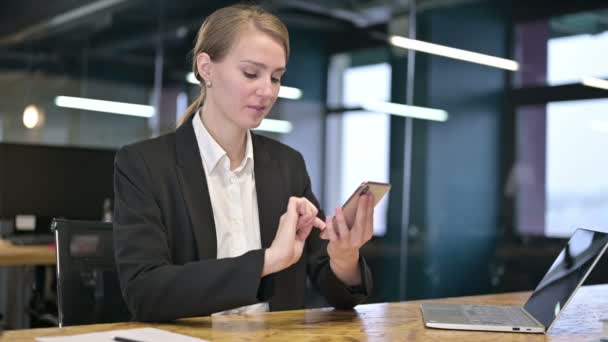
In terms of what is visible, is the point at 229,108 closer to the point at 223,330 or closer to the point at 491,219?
the point at 223,330

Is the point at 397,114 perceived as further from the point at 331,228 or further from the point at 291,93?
the point at 331,228

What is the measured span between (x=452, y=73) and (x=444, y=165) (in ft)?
2.10

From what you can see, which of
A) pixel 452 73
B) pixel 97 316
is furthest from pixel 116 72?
pixel 97 316

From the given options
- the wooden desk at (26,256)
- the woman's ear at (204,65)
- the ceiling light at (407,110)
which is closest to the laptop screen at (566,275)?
the woman's ear at (204,65)

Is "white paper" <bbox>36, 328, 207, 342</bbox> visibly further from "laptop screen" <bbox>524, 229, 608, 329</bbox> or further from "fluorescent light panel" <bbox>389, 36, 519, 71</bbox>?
"fluorescent light panel" <bbox>389, 36, 519, 71</bbox>

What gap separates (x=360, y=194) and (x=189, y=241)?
426 millimetres

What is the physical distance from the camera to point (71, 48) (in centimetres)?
595

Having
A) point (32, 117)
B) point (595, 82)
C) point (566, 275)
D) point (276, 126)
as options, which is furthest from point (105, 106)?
point (566, 275)

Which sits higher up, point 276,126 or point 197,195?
point 276,126

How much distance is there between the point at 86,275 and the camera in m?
1.86

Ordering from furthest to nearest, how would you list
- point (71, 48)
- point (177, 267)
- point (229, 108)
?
point (71, 48) → point (229, 108) → point (177, 267)

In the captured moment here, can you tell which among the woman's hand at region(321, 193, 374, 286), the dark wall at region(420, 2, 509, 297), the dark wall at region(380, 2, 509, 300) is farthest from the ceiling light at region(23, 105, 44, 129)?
the woman's hand at region(321, 193, 374, 286)

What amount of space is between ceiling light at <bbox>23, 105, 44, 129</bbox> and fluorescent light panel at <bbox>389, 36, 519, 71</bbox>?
2.67 m

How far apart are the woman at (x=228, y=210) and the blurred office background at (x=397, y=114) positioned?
2546 millimetres
